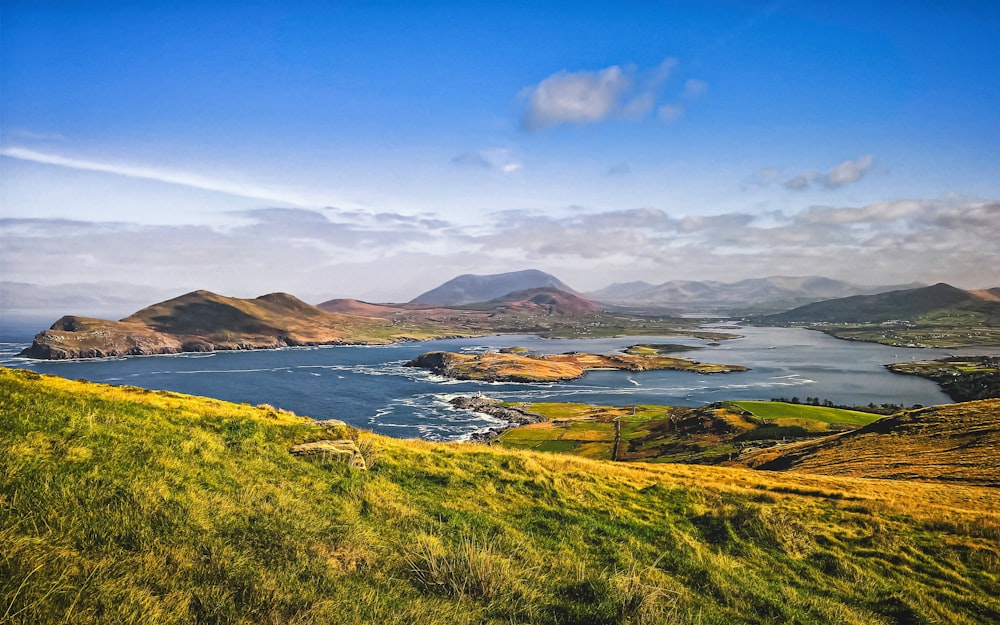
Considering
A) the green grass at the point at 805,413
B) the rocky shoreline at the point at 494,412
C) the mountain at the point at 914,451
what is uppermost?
the mountain at the point at 914,451

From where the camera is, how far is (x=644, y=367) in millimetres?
171625

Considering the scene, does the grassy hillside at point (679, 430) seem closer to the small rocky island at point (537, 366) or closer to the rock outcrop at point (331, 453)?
the small rocky island at point (537, 366)

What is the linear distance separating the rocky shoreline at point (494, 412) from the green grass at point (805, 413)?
41358mm

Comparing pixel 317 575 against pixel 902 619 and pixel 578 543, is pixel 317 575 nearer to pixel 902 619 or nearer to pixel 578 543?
pixel 578 543

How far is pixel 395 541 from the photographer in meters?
10.1

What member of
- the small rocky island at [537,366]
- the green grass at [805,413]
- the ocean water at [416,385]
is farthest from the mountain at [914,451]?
the small rocky island at [537,366]

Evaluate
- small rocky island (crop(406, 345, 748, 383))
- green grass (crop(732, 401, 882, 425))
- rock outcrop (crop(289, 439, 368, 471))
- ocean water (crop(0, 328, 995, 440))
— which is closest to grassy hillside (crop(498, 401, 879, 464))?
green grass (crop(732, 401, 882, 425))

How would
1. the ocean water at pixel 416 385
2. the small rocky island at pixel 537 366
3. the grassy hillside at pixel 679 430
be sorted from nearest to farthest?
the grassy hillside at pixel 679 430
the ocean water at pixel 416 385
the small rocky island at pixel 537 366

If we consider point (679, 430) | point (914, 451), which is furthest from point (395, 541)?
point (679, 430)

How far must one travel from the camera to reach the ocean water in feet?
307

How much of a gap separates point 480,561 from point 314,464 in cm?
908

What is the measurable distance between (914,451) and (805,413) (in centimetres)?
4848

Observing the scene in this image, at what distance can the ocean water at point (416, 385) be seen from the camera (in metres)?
93.5

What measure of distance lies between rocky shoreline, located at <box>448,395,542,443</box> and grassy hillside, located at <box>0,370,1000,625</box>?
60.6 m
